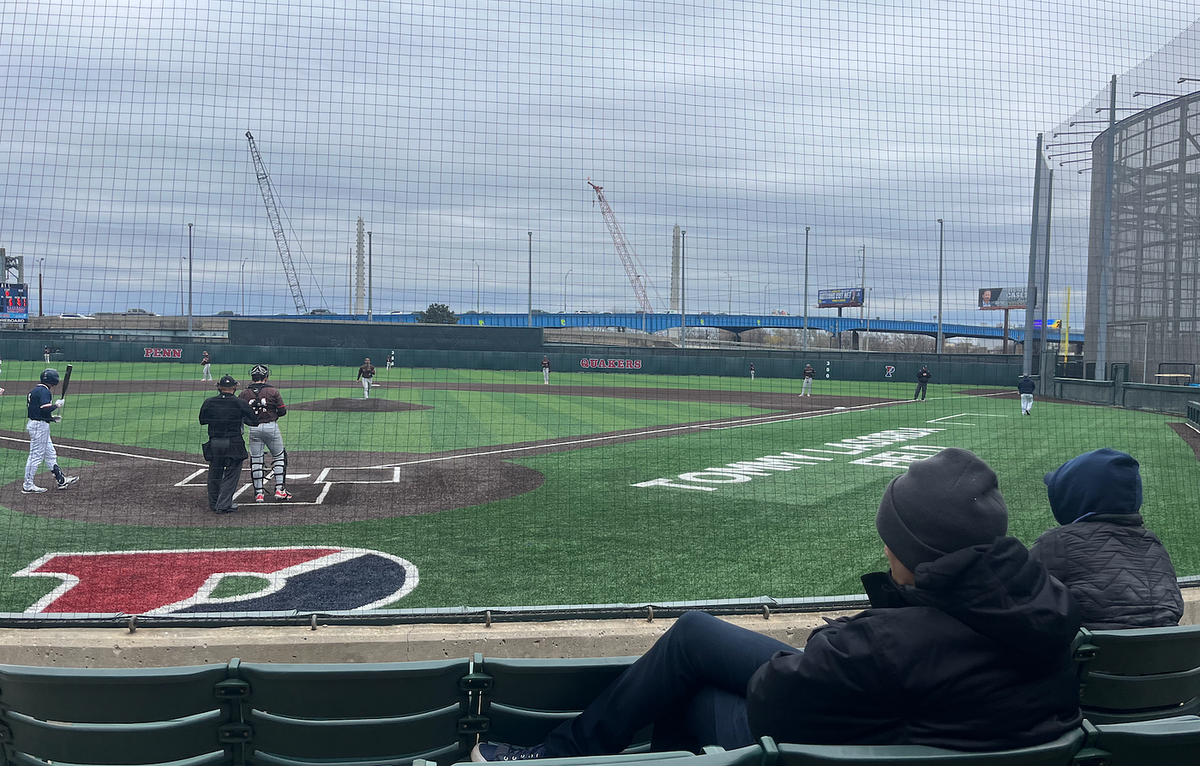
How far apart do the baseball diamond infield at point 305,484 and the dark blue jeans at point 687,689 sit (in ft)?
24.5

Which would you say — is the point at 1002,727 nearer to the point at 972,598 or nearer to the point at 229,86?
the point at 972,598

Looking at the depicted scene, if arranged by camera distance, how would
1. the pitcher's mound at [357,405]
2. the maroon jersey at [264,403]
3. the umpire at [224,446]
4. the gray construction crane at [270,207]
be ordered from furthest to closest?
the pitcher's mound at [357,405], the maroon jersey at [264,403], the umpire at [224,446], the gray construction crane at [270,207]

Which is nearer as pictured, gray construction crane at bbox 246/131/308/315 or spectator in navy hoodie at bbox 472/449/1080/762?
spectator in navy hoodie at bbox 472/449/1080/762

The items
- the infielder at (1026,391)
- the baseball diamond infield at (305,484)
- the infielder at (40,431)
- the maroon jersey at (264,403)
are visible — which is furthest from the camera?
the infielder at (1026,391)

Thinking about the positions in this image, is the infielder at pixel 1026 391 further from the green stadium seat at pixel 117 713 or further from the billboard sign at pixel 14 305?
the billboard sign at pixel 14 305

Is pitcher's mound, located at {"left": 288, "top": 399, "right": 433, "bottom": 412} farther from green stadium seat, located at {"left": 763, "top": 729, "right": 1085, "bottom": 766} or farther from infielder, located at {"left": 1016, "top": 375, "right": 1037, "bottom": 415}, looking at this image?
green stadium seat, located at {"left": 763, "top": 729, "right": 1085, "bottom": 766}

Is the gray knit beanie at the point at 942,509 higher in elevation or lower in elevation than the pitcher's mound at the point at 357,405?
higher

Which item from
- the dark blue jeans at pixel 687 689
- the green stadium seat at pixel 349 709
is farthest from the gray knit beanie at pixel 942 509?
the green stadium seat at pixel 349 709

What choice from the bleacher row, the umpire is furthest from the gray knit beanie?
the umpire

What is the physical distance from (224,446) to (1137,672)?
906 cm

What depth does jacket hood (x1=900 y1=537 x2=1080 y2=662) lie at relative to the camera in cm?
192

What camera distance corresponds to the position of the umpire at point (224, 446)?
375 inches

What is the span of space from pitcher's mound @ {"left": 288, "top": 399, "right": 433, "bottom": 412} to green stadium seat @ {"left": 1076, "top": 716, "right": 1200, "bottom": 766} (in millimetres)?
21733

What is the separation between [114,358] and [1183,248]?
147ft
